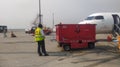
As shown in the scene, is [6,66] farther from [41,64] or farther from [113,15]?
[113,15]

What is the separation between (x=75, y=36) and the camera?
22.5 m

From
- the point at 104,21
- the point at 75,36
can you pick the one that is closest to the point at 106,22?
the point at 104,21

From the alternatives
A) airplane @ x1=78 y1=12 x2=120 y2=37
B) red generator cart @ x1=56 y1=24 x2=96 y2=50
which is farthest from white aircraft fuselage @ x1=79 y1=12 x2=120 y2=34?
red generator cart @ x1=56 y1=24 x2=96 y2=50

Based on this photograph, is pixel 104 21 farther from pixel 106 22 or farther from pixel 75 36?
pixel 75 36

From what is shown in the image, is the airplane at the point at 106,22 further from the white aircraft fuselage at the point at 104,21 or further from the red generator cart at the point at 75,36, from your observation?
the red generator cart at the point at 75,36

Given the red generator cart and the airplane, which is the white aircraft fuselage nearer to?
the airplane

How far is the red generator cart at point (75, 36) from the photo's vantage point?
2220cm

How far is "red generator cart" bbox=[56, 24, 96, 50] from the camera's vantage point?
22203mm

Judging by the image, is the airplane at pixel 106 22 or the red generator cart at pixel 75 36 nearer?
the red generator cart at pixel 75 36

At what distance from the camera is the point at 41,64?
15344 mm

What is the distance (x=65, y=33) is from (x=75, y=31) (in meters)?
0.72

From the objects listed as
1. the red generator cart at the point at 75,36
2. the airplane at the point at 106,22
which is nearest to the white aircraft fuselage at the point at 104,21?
the airplane at the point at 106,22

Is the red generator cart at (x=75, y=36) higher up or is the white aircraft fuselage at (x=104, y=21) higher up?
the white aircraft fuselage at (x=104, y=21)

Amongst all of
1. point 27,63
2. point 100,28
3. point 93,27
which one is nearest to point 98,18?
point 100,28
